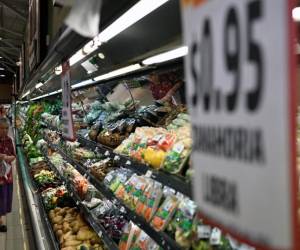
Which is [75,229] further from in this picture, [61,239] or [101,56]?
[101,56]

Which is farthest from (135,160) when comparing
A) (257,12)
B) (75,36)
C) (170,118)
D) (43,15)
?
(43,15)

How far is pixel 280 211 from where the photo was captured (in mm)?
666

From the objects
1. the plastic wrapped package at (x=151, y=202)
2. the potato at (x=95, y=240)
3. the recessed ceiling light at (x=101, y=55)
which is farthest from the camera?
the potato at (x=95, y=240)

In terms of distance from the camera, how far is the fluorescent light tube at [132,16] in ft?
5.92

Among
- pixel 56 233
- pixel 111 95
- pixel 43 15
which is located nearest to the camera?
pixel 56 233

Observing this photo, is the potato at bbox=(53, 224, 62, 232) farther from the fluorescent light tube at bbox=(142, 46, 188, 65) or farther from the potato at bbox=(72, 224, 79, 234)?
the fluorescent light tube at bbox=(142, 46, 188, 65)

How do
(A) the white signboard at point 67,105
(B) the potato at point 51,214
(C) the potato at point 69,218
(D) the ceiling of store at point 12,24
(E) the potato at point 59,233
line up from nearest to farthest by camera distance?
(A) the white signboard at point 67,105, (E) the potato at point 59,233, (C) the potato at point 69,218, (B) the potato at point 51,214, (D) the ceiling of store at point 12,24

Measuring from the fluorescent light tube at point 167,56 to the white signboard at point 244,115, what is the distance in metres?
1.24

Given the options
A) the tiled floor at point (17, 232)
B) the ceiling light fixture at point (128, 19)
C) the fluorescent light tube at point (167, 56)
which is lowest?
the tiled floor at point (17, 232)

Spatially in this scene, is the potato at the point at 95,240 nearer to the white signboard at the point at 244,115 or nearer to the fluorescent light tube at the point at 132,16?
the fluorescent light tube at the point at 132,16

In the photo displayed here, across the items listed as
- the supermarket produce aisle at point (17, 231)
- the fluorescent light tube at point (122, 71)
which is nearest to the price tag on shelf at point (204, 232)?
the fluorescent light tube at point (122, 71)

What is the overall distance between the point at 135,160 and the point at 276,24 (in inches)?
66.9

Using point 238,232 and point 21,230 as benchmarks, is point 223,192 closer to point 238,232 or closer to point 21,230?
point 238,232

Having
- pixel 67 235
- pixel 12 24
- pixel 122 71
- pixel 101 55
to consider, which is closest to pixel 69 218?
pixel 67 235
